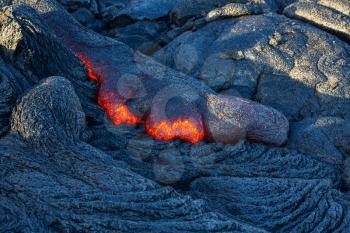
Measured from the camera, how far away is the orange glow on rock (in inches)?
280

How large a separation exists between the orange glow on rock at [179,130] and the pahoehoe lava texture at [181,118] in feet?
0.10

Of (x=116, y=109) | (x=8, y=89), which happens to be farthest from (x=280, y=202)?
(x=8, y=89)

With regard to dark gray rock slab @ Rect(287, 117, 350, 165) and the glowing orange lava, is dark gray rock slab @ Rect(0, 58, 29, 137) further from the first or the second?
dark gray rock slab @ Rect(287, 117, 350, 165)

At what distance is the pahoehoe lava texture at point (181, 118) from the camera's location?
5230 mm

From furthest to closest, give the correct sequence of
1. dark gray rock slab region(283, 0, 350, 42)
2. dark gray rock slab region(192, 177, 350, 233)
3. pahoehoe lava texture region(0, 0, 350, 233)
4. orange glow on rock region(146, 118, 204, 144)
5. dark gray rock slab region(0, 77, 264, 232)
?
1. dark gray rock slab region(283, 0, 350, 42)
2. orange glow on rock region(146, 118, 204, 144)
3. dark gray rock slab region(192, 177, 350, 233)
4. pahoehoe lava texture region(0, 0, 350, 233)
5. dark gray rock slab region(0, 77, 264, 232)

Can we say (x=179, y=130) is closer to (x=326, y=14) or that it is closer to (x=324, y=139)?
(x=324, y=139)

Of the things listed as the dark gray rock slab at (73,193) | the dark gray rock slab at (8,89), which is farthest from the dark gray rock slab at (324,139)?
the dark gray rock slab at (8,89)

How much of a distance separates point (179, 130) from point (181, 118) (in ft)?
0.55

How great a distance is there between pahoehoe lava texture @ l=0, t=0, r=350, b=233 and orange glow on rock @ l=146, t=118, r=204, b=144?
30 millimetres

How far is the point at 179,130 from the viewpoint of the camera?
23.4 feet

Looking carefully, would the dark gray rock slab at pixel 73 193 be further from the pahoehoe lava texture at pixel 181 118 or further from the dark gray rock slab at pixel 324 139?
the dark gray rock slab at pixel 324 139

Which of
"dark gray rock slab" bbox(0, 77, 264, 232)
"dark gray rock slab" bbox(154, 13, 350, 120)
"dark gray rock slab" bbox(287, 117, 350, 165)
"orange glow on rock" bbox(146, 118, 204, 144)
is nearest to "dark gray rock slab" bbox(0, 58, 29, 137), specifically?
"dark gray rock slab" bbox(0, 77, 264, 232)

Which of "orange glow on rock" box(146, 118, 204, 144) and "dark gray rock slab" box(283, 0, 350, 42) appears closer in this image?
"orange glow on rock" box(146, 118, 204, 144)

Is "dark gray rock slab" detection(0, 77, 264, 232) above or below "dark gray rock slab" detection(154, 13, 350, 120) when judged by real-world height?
above
